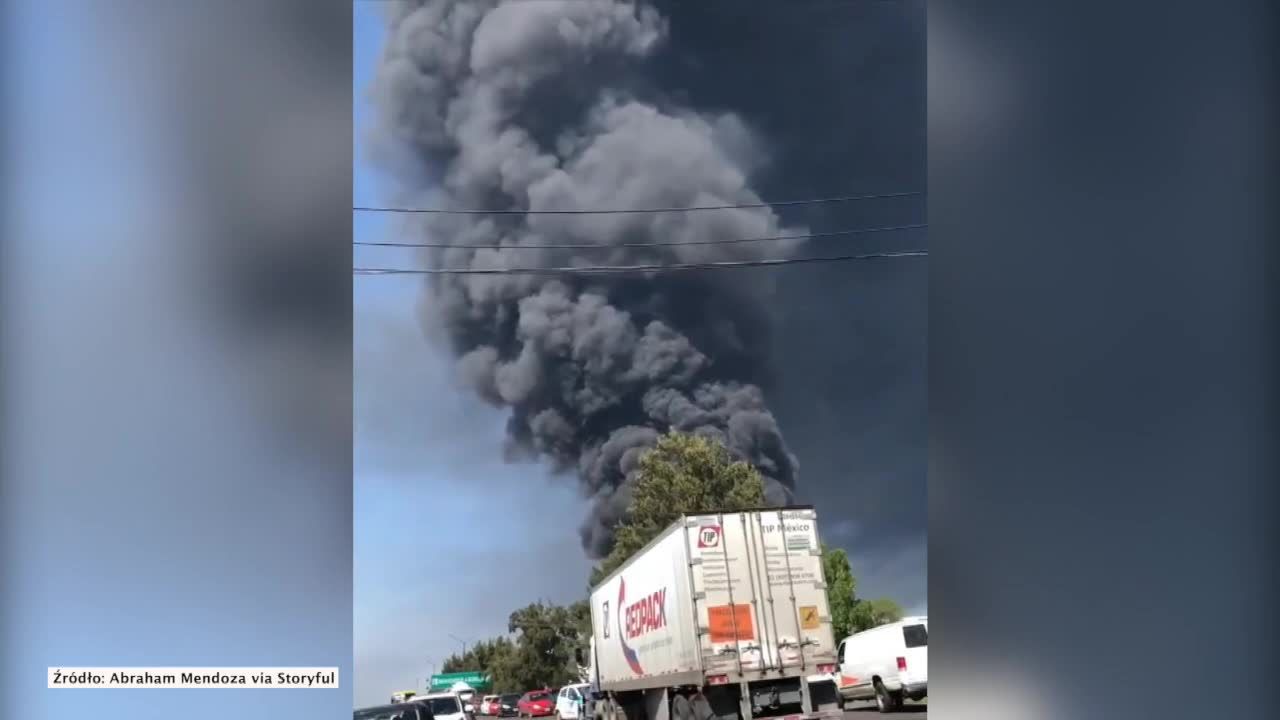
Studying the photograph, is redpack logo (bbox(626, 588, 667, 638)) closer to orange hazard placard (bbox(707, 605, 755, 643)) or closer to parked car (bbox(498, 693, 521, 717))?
orange hazard placard (bbox(707, 605, 755, 643))

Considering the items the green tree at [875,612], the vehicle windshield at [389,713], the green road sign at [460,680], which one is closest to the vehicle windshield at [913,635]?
the vehicle windshield at [389,713]

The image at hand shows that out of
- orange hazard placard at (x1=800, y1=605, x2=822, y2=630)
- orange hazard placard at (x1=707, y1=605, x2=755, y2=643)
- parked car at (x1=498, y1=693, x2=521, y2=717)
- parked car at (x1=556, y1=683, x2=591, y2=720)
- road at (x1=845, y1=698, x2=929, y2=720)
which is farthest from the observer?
parked car at (x1=498, y1=693, x2=521, y2=717)

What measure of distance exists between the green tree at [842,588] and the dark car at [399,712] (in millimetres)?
15230

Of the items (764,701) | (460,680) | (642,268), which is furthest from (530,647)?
(764,701)

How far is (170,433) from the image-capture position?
309 cm

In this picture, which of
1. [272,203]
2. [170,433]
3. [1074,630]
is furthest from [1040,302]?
[170,433]

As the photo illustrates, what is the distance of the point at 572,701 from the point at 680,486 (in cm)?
837

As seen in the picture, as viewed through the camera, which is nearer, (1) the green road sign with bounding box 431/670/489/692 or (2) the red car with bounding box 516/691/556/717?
(1) the green road sign with bounding box 431/670/489/692

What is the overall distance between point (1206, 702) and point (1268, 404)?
0.79 m

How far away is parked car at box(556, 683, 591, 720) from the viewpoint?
56.3 feet

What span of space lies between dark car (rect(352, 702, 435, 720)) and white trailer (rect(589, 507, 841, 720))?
10.3 ft

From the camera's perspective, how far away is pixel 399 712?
7.89 m

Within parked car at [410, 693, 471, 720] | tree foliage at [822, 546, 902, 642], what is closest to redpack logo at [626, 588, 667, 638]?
parked car at [410, 693, 471, 720]

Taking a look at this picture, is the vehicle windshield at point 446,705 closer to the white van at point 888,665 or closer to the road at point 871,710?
the road at point 871,710
